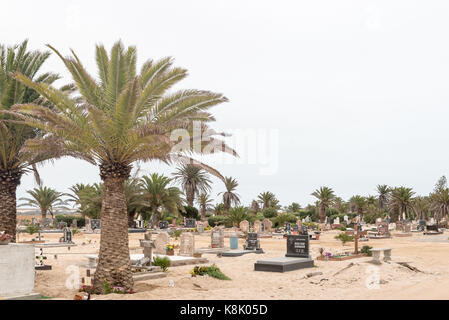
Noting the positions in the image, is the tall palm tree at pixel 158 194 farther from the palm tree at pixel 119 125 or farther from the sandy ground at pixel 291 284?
the palm tree at pixel 119 125

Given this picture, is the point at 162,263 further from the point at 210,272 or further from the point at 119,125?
the point at 119,125

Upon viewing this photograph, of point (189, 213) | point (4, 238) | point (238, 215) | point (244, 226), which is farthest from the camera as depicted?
point (189, 213)

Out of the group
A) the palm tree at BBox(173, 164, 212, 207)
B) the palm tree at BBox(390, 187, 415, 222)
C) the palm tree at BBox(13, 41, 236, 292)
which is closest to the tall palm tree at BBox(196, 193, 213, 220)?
the palm tree at BBox(173, 164, 212, 207)

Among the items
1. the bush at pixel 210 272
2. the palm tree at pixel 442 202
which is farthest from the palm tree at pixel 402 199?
the bush at pixel 210 272

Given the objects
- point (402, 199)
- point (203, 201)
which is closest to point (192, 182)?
point (203, 201)

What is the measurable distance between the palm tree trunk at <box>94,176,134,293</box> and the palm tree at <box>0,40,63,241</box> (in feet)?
11.1

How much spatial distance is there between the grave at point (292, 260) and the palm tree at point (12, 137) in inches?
357

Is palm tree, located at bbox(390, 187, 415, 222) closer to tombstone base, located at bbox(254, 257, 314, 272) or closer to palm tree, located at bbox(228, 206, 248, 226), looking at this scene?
palm tree, located at bbox(228, 206, 248, 226)

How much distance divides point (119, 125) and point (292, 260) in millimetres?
9673

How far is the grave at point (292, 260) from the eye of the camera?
17672mm

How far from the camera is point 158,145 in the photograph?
510 inches

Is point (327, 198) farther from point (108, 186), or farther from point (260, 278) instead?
point (108, 186)

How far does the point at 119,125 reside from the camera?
12.6 metres
